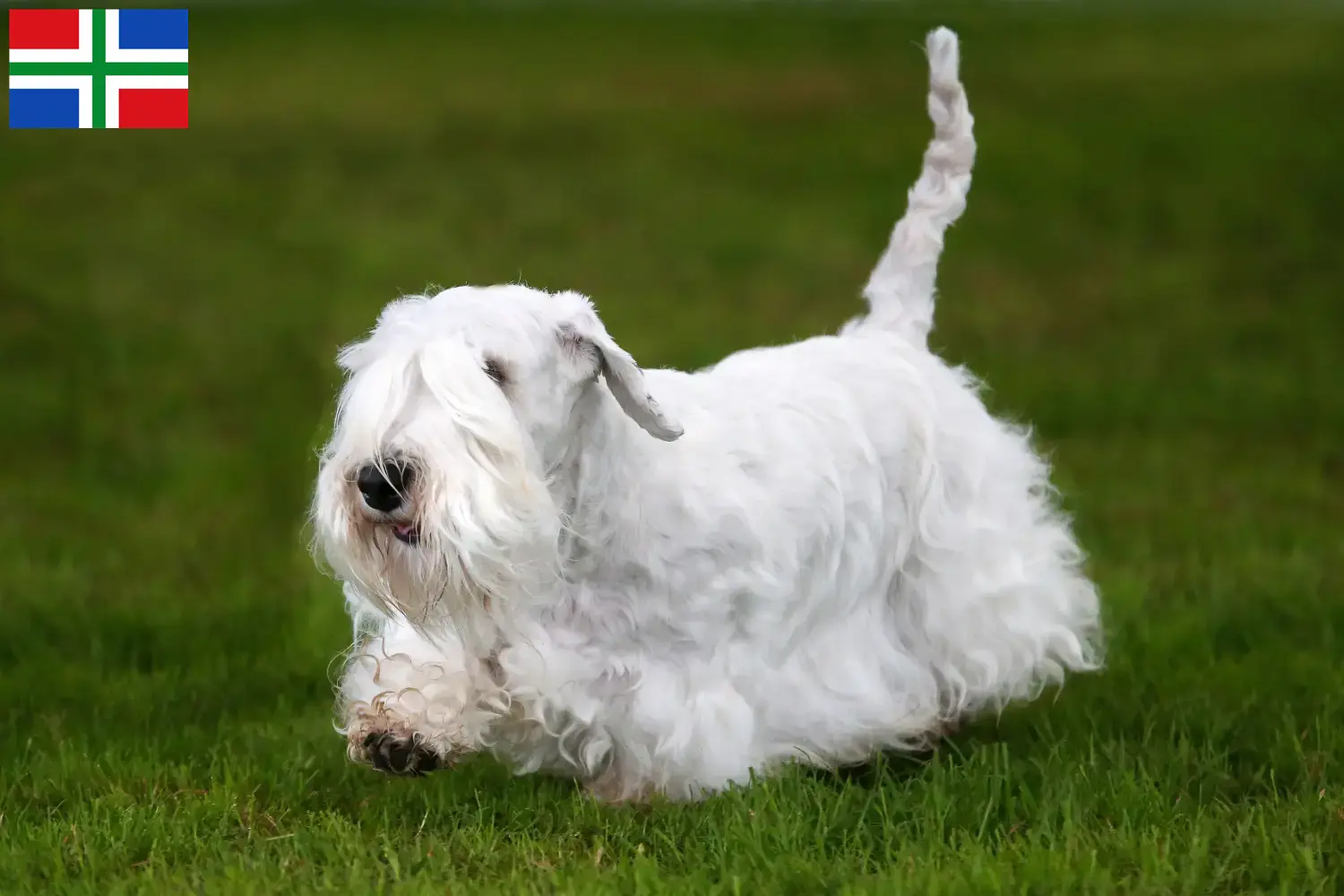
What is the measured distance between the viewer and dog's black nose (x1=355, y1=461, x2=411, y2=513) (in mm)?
4254

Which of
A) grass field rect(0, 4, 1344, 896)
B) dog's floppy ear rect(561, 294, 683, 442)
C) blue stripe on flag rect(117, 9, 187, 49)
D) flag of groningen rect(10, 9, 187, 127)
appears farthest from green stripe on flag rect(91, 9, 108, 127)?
dog's floppy ear rect(561, 294, 683, 442)

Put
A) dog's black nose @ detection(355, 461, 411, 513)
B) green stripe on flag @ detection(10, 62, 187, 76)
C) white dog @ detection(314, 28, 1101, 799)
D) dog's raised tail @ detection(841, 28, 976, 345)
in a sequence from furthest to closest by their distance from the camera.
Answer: green stripe on flag @ detection(10, 62, 187, 76), dog's raised tail @ detection(841, 28, 976, 345), white dog @ detection(314, 28, 1101, 799), dog's black nose @ detection(355, 461, 411, 513)

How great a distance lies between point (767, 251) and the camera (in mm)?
16297

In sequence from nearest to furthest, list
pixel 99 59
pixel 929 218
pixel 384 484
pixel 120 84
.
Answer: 1. pixel 384 484
2. pixel 929 218
3. pixel 99 59
4. pixel 120 84

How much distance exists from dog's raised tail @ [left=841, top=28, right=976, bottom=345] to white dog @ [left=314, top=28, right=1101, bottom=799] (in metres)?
0.22

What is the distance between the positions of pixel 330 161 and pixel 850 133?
5595mm

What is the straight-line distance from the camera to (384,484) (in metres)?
4.28

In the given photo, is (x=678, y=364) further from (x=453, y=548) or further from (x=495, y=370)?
(x=453, y=548)

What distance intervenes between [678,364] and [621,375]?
7.35 meters

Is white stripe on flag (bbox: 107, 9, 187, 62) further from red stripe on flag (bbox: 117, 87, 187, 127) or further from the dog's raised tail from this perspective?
red stripe on flag (bbox: 117, 87, 187, 127)

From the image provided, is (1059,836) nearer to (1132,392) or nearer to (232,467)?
(232,467)

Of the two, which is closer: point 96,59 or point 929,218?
point 929,218

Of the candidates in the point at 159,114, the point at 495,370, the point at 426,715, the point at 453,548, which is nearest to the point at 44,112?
the point at 159,114

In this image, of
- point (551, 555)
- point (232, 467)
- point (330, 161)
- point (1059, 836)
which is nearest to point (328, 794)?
point (551, 555)
